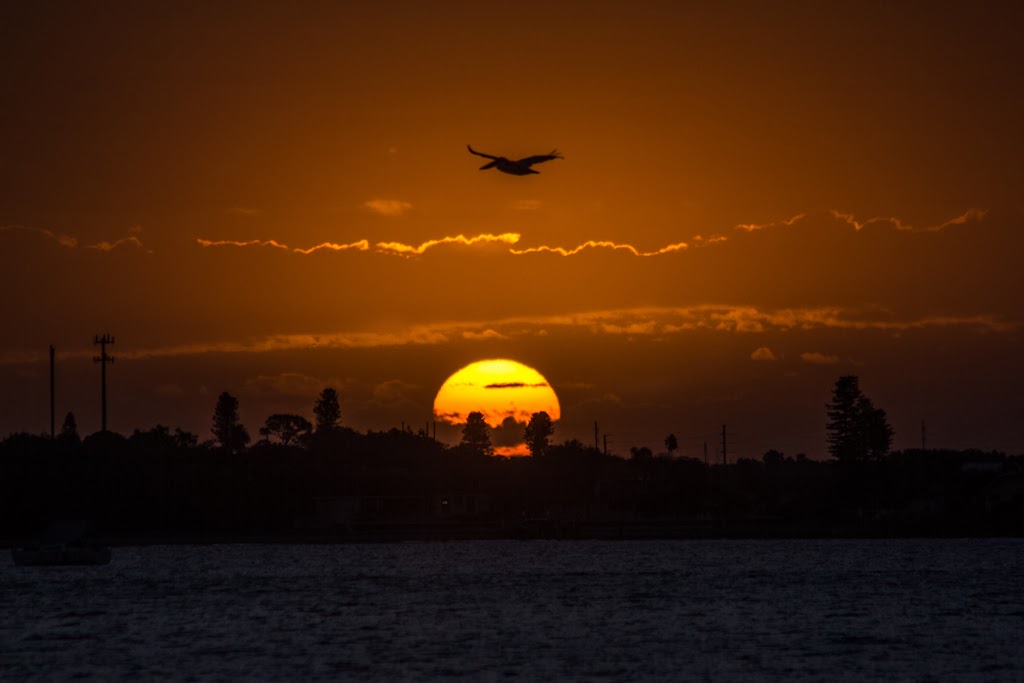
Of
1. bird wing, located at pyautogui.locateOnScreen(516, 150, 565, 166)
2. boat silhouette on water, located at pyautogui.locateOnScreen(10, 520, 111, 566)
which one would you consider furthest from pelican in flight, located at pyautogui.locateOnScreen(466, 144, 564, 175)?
boat silhouette on water, located at pyautogui.locateOnScreen(10, 520, 111, 566)

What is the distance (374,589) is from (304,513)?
248 ft

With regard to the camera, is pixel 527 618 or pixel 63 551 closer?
pixel 527 618

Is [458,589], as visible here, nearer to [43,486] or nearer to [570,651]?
[570,651]

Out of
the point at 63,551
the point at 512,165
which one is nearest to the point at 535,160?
the point at 512,165

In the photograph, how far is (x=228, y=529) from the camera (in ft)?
560

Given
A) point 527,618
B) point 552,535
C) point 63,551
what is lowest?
point 527,618

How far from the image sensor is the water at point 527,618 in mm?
62094

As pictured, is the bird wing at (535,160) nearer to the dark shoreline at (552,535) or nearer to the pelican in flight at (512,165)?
Result: the pelican in flight at (512,165)

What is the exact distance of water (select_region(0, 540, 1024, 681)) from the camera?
2445 inches

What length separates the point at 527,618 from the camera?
83.9m

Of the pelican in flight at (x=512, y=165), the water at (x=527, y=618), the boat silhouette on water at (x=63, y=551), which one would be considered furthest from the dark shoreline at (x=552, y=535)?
the pelican in flight at (x=512, y=165)

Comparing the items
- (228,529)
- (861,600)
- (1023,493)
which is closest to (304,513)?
(228,529)

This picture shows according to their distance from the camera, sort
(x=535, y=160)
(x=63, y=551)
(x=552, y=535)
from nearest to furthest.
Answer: (x=535, y=160) → (x=63, y=551) → (x=552, y=535)

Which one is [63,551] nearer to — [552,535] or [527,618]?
[552,535]
